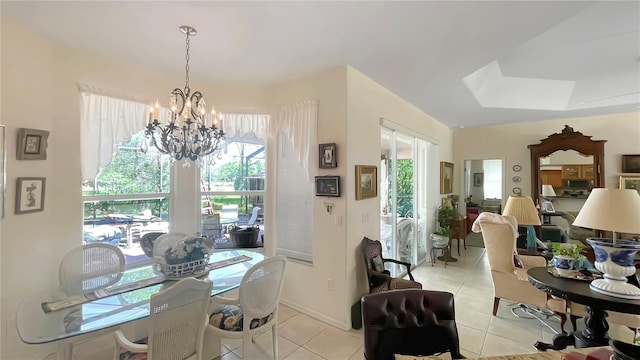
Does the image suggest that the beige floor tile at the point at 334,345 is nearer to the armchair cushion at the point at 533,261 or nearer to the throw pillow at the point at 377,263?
the throw pillow at the point at 377,263

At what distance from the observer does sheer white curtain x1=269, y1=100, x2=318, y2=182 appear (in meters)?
3.05

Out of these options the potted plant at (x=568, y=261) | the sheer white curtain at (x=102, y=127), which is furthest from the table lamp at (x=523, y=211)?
the sheer white curtain at (x=102, y=127)

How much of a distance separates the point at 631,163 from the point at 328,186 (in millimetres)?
5720

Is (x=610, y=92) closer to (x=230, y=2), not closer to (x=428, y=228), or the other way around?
(x=428, y=228)

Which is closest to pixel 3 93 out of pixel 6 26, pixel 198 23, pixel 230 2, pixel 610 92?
pixel 6 26

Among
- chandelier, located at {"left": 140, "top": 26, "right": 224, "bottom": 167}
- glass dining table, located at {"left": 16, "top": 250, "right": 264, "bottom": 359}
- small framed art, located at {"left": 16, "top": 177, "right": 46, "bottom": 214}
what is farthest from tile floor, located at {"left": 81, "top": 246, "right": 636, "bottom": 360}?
small framed art, located at {"left": 16, "top": 177, "right": 46, "bottom": 214}

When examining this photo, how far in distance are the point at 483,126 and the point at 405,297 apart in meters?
5.80

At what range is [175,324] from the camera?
1580 mm

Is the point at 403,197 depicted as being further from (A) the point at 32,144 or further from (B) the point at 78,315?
(A) the point at 32,144

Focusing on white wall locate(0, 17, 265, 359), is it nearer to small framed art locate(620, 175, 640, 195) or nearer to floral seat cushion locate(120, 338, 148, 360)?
floral seat cushion locate(120, 338, 148, 360)

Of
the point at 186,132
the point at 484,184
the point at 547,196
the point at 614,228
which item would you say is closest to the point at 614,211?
the point at 614,228

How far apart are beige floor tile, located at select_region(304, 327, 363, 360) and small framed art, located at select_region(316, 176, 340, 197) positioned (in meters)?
1.40

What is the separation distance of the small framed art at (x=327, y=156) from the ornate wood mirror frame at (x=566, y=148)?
4.80 metres

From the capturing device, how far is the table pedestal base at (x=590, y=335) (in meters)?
2.16
